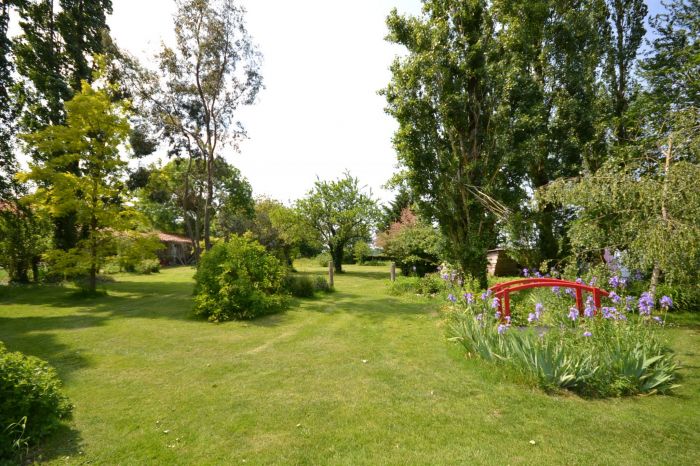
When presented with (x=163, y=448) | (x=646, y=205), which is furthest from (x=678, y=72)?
(x=163, y=448)

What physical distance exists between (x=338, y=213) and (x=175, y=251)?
22.2 m

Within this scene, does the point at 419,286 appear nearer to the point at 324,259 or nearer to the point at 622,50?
the point at 622,50

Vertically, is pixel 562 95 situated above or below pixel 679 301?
above

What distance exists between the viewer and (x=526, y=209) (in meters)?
12.7

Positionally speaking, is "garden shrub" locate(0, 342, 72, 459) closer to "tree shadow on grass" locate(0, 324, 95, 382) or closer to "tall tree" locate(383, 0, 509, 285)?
"tree shadow on grass" locate(0, 324, 95, 382)

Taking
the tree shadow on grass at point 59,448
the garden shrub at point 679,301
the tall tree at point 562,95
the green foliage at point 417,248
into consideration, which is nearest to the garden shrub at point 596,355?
the garden shrub at point 679,301

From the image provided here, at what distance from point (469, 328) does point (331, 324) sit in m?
4.18

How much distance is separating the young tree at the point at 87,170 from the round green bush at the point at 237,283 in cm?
557

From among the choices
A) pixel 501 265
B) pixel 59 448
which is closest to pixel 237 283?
pixel 59 448

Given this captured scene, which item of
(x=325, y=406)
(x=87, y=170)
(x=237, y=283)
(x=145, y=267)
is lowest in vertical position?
(x=325, y=406)

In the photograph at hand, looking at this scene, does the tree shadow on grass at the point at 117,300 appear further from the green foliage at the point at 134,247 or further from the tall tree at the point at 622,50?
the tall tree at the point at 622,50

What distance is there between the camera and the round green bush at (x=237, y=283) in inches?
392

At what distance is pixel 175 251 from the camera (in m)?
37.2

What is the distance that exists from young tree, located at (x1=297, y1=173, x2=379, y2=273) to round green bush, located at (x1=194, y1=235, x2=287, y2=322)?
15.6 metres
